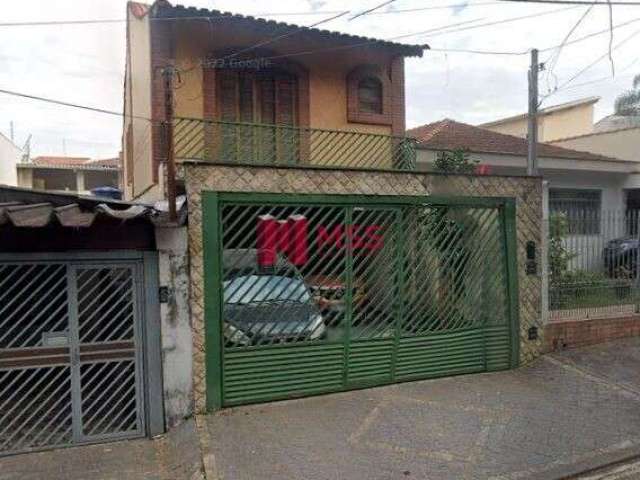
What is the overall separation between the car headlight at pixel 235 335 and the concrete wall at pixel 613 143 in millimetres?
15262

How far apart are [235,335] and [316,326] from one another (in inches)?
37.2

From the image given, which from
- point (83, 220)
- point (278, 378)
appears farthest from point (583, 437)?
point (83, 220)

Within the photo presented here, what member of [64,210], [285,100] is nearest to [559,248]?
[285,100]

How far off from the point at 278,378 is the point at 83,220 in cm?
269

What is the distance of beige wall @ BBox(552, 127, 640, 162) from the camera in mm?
16094

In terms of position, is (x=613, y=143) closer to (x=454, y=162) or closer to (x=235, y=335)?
(x=454, y=162)

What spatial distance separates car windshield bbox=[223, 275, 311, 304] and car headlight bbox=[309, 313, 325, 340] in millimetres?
230

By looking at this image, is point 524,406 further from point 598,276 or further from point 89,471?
point 89,471

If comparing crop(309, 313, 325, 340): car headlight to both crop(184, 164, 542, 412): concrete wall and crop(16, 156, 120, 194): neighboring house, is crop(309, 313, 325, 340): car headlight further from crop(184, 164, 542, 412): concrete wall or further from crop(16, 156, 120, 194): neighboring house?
crop(16, 156, 120, 194): neighboring house

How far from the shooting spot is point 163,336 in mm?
5168

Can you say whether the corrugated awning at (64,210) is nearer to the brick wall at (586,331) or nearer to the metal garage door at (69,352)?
the metal garage door at (69,352)

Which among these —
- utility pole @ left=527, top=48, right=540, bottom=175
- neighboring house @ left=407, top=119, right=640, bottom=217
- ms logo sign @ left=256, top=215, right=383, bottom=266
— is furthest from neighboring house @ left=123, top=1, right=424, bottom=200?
ms logo sign @ left=256, top=215, right=383, bottom=266

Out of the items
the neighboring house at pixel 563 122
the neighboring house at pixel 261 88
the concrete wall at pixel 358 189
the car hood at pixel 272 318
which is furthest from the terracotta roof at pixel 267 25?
the neighboring house at pixel 563 122

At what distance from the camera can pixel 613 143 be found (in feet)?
55.2
